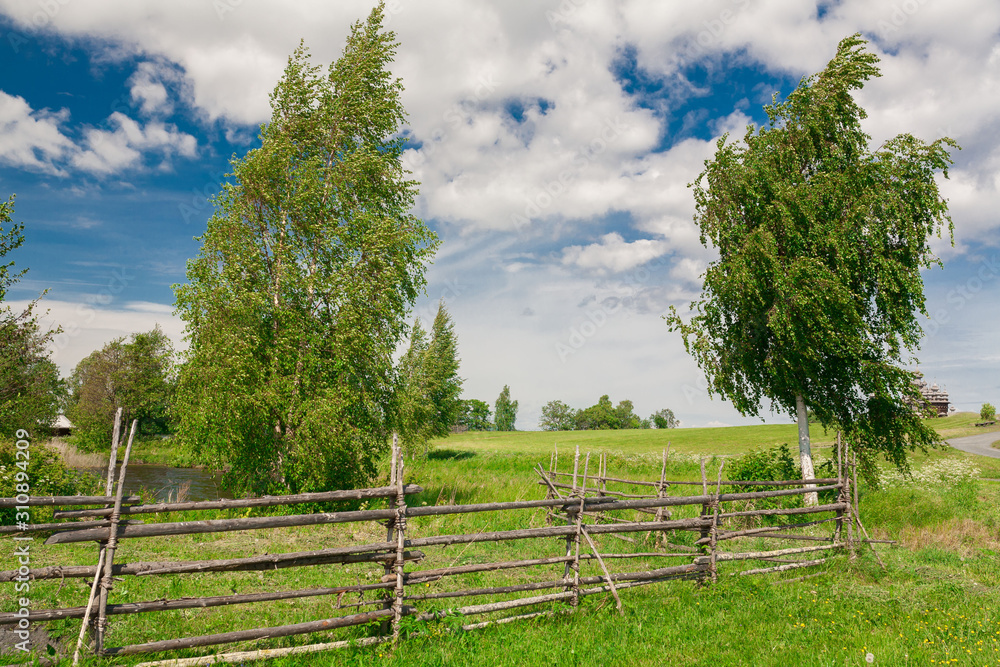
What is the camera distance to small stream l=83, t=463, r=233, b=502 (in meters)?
19.8

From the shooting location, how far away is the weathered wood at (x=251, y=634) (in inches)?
200

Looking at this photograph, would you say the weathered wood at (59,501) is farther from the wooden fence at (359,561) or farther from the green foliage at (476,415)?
the green foliage at (476,415)

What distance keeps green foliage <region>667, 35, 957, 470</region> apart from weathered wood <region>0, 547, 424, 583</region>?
13.2 m

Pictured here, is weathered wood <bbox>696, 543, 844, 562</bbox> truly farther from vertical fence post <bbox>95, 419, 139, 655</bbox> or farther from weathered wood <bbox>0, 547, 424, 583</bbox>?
vertical fence post <bbox>95, 419, 139, 655</bbox>

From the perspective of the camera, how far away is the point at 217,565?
5.63m

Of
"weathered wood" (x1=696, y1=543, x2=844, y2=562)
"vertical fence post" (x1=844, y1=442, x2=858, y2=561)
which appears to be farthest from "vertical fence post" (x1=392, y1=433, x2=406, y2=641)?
"vertical fence post" (x1=844, y1=442, x2=858, y2=561)

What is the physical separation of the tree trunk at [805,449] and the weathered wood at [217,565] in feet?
43.5

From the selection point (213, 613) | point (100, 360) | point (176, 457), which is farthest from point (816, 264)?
point (100, 360)

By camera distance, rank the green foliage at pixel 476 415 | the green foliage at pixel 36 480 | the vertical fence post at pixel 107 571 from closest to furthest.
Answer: the vertical fence post at pixel 107 571 < the green foliage at pixel 36 480 < the green foliage at pixel 476 415

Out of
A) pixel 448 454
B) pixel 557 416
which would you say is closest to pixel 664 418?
pixel 557 416

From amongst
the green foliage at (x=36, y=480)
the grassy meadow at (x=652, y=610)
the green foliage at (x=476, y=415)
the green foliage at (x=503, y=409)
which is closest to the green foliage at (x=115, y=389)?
the green foliage at (x=36, y=480)

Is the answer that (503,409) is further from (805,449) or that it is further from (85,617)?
(85,617)

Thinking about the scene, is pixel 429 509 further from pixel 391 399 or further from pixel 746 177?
pixel 746 177

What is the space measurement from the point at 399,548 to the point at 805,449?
13.8 metres
